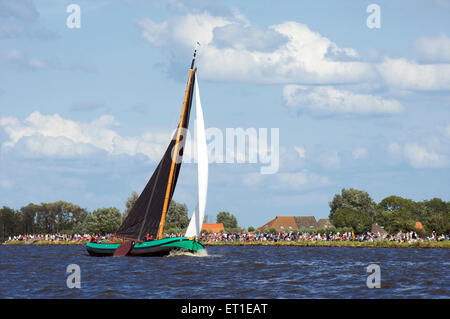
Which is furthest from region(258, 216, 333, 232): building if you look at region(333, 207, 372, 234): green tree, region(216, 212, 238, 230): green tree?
region(333, 207, 372, 234): green tree

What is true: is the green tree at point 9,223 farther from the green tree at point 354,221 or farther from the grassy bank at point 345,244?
the green tree at point 354,221

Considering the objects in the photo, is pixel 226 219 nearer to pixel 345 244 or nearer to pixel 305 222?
pixel 305 222

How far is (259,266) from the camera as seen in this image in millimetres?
49812

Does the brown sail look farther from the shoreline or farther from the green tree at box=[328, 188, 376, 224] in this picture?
the green tree at box=[328, 188, 376, 224]

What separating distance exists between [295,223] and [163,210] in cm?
11736

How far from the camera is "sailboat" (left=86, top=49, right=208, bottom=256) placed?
57062 mm

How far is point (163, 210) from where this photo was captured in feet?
190

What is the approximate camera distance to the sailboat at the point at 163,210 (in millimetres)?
57062

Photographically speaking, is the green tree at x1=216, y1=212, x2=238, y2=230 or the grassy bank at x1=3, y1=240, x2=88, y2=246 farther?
the green tree at x1=216, y1=212, x2=238, y2=230

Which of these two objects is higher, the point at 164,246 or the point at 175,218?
the point at 175,218

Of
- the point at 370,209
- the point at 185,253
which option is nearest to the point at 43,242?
the point at 185,253

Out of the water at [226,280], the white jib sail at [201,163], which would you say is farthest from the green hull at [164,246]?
the water at [226,280]

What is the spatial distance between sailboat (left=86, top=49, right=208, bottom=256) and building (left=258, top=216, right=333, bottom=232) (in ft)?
364
